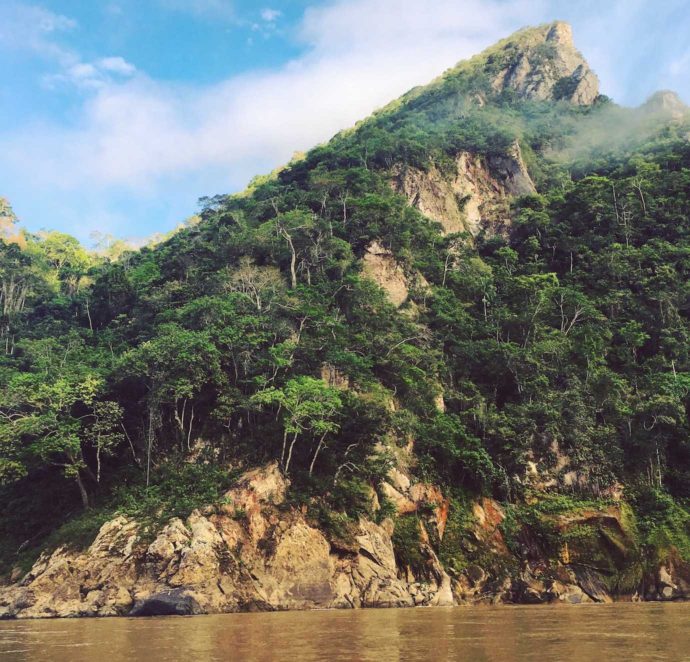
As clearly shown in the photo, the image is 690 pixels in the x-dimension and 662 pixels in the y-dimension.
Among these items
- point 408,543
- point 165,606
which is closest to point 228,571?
point 165,606

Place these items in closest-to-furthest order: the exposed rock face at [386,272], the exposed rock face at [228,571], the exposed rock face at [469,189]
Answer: the exposed rock face at [228,571], the exposed rock face at [386,272], the exposed rock face at [469,189]

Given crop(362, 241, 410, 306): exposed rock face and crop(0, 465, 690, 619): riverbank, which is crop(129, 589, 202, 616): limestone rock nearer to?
crop(0, 465, 690, 619): riverbank

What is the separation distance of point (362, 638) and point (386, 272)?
36.7 m

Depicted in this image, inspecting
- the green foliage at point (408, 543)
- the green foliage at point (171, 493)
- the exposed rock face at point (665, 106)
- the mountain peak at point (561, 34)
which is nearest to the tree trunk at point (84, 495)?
the green foliage at point (171, 493)

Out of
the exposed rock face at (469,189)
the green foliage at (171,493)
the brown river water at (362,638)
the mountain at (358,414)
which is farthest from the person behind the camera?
the exposed rock face at (469,189)

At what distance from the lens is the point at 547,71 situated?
324 feet

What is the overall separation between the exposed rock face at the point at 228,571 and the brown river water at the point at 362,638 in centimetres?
412

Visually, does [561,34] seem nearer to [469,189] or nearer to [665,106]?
[665,106]

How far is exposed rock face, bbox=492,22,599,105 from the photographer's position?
96.0m

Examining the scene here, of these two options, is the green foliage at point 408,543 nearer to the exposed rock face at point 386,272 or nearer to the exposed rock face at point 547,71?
the exposed rock face at point 386,272

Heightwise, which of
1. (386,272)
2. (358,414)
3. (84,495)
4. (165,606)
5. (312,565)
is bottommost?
(165,606)

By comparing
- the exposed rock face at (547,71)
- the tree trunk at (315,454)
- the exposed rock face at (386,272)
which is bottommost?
the tree trunk at (315,454)

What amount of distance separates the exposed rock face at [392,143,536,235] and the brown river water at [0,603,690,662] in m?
45.8

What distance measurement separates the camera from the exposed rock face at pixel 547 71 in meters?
96.0
